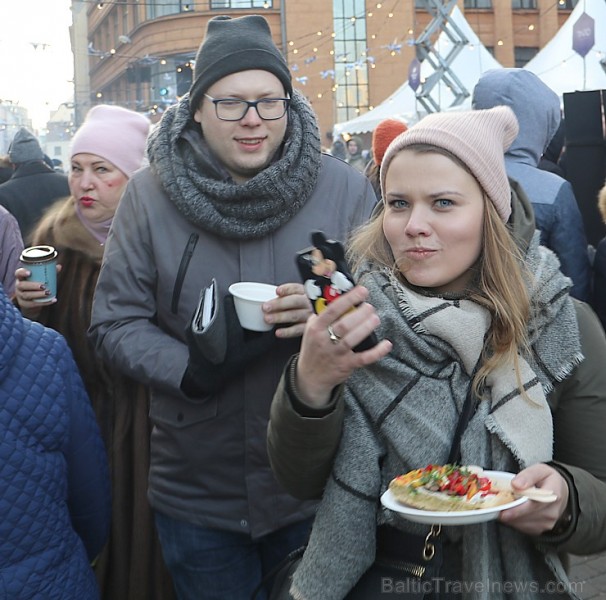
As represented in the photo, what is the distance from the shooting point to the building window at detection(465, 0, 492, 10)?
102ft

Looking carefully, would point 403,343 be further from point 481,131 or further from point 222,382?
point 222,382

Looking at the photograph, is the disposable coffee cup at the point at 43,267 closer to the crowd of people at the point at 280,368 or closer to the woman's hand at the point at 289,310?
the crowd of people at the point at 280,368

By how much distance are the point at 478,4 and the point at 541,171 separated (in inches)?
1173

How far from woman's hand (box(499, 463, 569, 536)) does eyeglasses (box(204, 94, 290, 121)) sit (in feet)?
4.80

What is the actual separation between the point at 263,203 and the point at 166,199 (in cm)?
33

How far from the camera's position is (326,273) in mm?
1618

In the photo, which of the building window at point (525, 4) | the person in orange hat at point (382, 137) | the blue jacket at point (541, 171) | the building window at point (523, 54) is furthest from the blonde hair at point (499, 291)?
the building window at point (525, 4)

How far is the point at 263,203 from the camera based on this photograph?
2.56m

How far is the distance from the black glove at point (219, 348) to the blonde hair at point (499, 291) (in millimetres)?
608

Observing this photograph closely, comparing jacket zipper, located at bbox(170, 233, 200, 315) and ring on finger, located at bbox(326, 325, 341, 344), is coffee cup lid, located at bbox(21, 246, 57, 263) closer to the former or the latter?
jacket zipper, located at bbox(170, 233, 200, 315)

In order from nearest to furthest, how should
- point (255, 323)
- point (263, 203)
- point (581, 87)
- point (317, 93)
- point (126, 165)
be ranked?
point (255, 323) → point (263, 203) → point (126, 165) → point (581, 87) → point (317, 93)

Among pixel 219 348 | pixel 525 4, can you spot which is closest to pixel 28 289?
pixel 219 348

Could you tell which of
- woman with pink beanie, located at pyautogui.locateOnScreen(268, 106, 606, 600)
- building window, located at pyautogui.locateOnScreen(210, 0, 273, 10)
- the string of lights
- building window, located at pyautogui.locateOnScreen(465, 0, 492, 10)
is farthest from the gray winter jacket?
building window, located at pyautogui.locateOnScreen(465, 0, 492, 10)

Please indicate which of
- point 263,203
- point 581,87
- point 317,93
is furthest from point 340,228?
point 317,93
